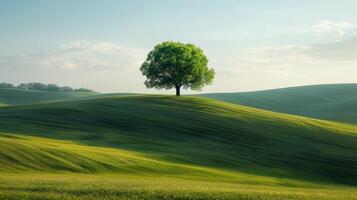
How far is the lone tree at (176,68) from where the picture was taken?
7469 cm

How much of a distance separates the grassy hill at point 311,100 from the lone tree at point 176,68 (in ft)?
121

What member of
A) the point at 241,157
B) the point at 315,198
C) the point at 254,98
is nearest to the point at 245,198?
the point at 315,198

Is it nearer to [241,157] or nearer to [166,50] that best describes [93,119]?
[241,157]

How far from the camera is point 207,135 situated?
47781 millimetres

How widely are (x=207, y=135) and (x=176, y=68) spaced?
93.8 feet

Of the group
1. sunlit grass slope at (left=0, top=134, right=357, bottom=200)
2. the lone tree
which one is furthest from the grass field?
the lone tree

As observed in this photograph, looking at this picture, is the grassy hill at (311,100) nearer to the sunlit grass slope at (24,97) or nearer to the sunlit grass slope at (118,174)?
the sunlit grass slope at (24,97)

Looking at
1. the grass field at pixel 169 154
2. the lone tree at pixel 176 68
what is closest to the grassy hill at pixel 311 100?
the lone tree at pixel 176 68

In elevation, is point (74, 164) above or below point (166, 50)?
below

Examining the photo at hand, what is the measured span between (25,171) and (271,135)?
2967 cm

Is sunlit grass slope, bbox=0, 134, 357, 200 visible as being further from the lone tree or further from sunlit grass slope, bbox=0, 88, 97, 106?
sunlit grass slope, bbox=0, 88, 97, 106

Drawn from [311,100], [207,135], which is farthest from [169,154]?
[311,100]

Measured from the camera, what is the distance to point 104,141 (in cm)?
4147

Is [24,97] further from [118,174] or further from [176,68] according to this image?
[118,174]
